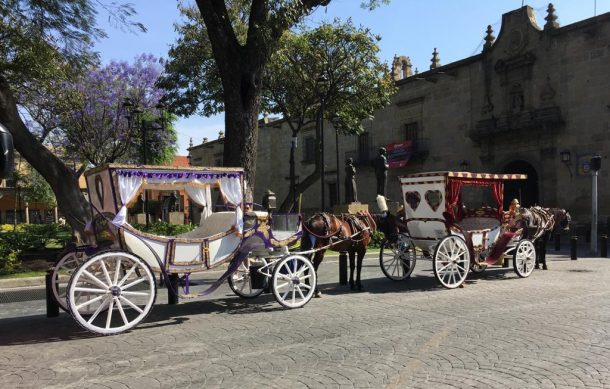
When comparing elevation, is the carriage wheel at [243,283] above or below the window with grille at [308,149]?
below

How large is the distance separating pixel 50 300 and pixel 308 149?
1412 inches

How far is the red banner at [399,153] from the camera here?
33125 millimetres

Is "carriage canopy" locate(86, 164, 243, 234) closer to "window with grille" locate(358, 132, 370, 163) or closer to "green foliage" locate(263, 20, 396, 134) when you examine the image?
"green foliage" locate(263, 20, 396, 134)

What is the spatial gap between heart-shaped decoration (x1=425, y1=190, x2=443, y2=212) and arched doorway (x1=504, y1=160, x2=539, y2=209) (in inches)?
749

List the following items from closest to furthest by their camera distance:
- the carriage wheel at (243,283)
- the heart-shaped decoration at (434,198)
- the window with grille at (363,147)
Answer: the carriage wheel at (243,283)
the heart-shaped decoration at (434,198)
the window with grille at (363,147)

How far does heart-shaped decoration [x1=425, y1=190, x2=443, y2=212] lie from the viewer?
9.91 m

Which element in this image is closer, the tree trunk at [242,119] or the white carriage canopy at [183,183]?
the white carriage canopy at [183,183]

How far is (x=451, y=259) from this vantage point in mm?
9516

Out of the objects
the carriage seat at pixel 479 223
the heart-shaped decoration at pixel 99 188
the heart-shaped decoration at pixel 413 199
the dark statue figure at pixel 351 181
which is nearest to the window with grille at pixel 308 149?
the dark statue figure at pixel 351 181

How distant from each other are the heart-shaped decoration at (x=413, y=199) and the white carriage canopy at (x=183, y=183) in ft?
13.8

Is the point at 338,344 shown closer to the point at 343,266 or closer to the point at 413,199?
the point at 343,266

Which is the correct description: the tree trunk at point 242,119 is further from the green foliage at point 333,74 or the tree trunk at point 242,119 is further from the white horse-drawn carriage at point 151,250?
the green foliage at point 333,74

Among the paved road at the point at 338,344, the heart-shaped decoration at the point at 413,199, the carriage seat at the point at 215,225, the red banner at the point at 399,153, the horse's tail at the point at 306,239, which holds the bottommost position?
the paved road at the point at 338,344

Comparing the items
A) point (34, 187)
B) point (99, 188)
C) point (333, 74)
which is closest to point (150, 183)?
point (99, 188)
